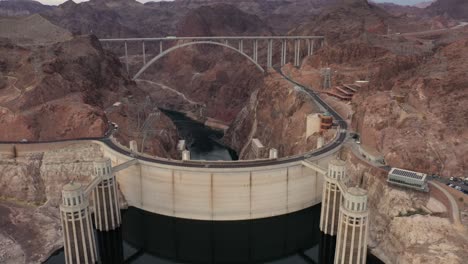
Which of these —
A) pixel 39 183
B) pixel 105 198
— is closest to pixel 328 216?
pixel 105 198

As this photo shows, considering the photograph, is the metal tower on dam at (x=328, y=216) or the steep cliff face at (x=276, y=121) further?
the steep cliff face at (x=276, y=121)

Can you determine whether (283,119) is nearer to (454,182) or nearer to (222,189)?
(222,189)

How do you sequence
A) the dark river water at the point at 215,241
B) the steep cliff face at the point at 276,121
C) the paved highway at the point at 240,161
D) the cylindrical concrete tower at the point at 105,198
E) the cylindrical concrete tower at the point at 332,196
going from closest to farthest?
the cylindrical concrete tower at the point at 332,196 < the dark river water at the point at 215,241 < the cylindrical concrete tower at the point at 105,198 < the paved highway at the point at 240,161 < the steep cliff face at the point at 276,121

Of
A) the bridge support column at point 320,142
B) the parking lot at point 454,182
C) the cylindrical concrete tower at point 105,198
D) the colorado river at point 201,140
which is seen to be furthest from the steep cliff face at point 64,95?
the parking lot at point 454,182

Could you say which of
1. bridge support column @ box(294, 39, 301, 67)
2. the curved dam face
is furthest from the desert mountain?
bridge support column @ box(294, 39, 301, 67)

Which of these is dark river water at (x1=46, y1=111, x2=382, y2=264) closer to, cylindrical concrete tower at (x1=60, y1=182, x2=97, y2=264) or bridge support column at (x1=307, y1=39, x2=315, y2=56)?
cylindrical concrete tower at (x1=60, y1=182, x2=97, y2=264)

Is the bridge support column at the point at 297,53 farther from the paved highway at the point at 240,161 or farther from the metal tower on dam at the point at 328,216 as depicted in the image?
the metal tower on dam at the point at 328,216
